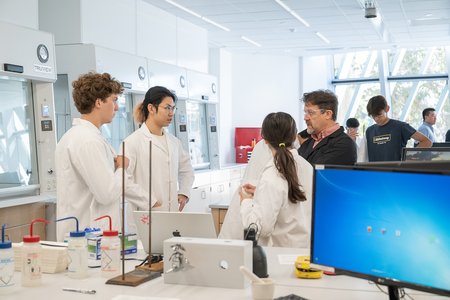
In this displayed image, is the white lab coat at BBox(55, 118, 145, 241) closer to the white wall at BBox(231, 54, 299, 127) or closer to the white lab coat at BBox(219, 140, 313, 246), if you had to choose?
the white lab coat at BBox(219, 140, 313, 246)

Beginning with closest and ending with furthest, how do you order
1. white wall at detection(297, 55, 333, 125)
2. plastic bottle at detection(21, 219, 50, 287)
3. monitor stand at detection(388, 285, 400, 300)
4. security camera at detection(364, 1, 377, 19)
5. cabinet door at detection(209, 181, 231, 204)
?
monitor stand at detection(388, 285, 400, 300) → plastic bottle at detection(21, 219, 50, 287) → security camera at detection(364, 1, 377, 19) → cabinet door at detection(209, 181, 231, 204) → white wall at detection(297, 55, 333, 125)

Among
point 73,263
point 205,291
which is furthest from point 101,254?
point 205,291

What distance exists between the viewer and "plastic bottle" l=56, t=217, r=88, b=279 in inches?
81.3

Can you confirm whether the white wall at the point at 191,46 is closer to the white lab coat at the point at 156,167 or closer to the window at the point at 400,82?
the white lab coat at the point at 156,167

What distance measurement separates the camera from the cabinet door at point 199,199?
632cm

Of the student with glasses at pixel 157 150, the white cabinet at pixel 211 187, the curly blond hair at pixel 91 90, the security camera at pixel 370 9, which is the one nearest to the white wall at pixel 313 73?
the white cabinet at pixel 211 187

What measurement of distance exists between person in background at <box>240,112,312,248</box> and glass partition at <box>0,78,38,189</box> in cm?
245

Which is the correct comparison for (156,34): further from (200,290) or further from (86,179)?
(200,290)

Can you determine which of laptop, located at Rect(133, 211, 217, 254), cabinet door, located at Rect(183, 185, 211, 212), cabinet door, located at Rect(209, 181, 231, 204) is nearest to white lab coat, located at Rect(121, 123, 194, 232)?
laptop, located at Rect(133, 211, 217, 254)

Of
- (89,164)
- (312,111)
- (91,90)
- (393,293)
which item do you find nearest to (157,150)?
(91,90)

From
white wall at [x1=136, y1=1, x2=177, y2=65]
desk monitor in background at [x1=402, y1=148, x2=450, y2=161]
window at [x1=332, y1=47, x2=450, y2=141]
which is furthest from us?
window at [x1=332, y1=47, x2=450, y2=141]

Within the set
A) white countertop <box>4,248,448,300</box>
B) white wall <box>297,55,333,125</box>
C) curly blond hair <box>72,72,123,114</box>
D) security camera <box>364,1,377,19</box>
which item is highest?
security camera <box>364,1,377,19</box>

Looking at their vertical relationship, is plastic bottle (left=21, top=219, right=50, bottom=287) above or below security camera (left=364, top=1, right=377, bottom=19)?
below

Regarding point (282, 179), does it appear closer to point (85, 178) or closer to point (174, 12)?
point (85, 178)
